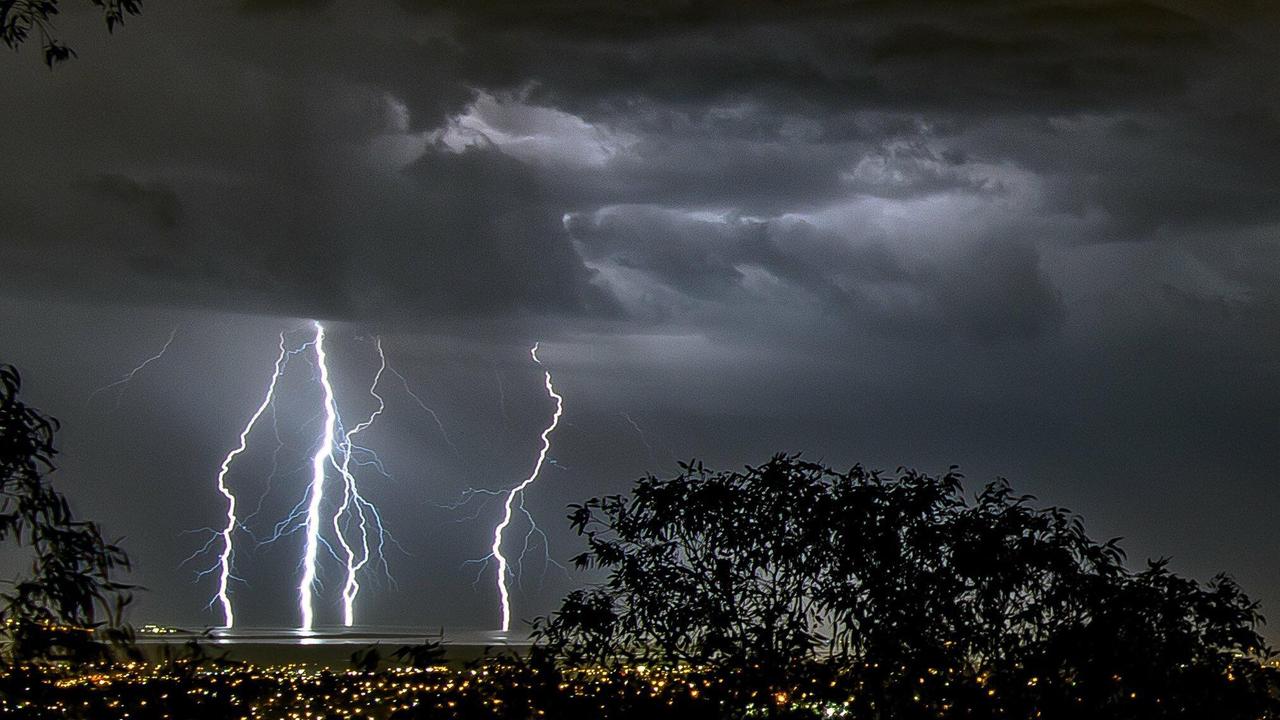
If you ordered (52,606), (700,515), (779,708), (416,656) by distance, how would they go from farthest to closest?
(700,515)
(779,708)
(416,656)
(52,606)

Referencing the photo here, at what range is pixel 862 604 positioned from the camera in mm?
7352

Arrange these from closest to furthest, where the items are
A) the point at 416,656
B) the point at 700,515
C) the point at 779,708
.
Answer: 1. the point at 416,656
2. the point at 779,708
3. the point at 700,515

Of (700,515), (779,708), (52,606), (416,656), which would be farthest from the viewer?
(700,515)

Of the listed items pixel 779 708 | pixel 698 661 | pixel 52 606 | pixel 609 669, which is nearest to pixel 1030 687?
pixel 779 708

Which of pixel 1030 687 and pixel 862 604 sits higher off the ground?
pixel 862 604

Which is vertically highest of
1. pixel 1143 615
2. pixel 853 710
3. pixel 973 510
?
pixel 973 510

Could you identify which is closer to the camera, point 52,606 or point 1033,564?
point 52,606

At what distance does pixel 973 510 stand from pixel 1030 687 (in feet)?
3.43

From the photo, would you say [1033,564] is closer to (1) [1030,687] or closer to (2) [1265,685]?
(1) [1030,687]

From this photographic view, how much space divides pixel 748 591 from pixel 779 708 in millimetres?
720

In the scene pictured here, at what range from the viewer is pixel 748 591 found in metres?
7.62

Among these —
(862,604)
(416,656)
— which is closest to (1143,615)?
(862,604)

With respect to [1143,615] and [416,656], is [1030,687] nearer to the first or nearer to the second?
[1143,615]

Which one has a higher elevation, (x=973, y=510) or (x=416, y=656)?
(x=973, y=510)
